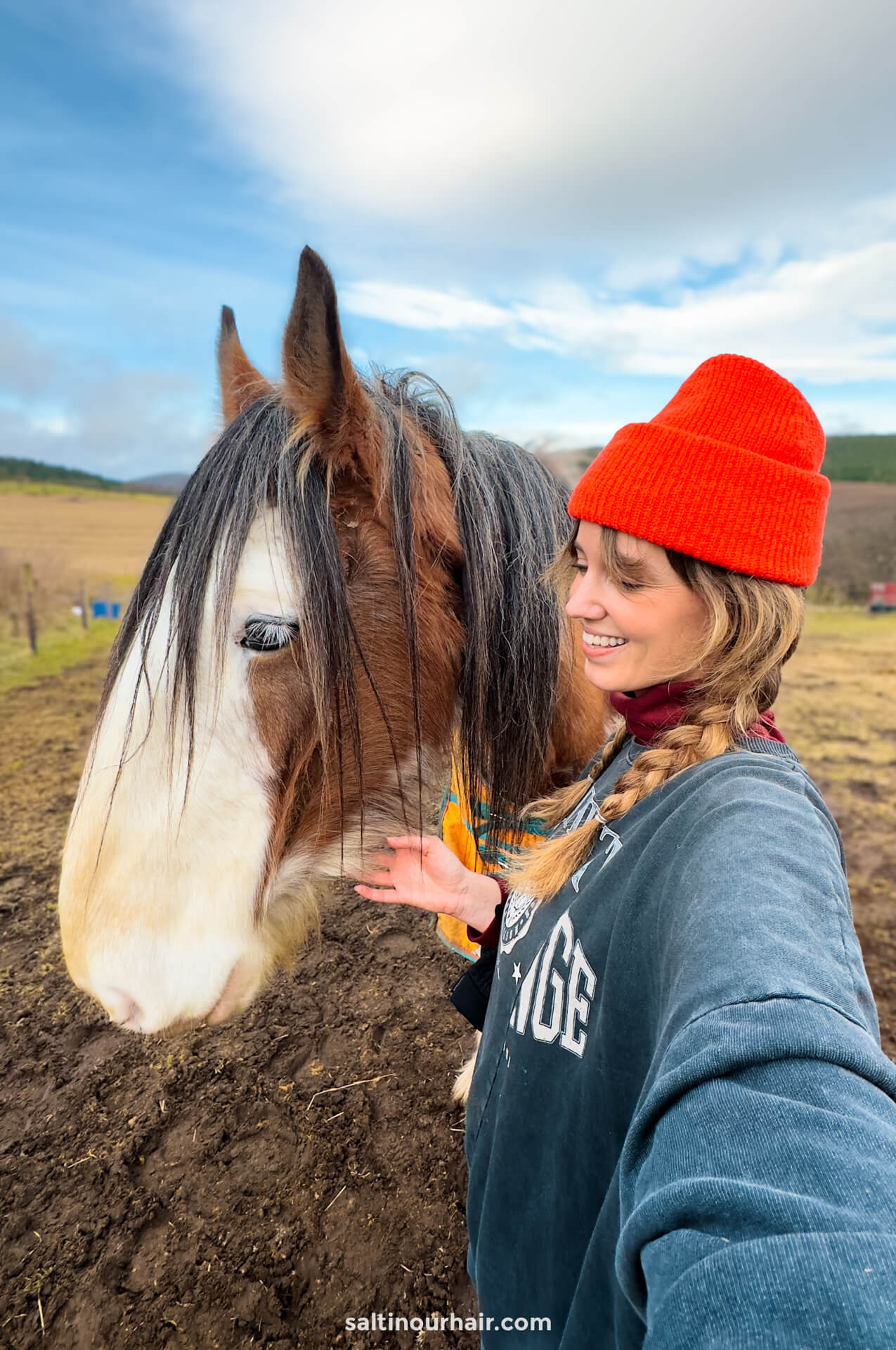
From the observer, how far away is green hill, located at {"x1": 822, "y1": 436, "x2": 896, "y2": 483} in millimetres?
22594

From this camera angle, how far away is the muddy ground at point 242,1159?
1.76 meters

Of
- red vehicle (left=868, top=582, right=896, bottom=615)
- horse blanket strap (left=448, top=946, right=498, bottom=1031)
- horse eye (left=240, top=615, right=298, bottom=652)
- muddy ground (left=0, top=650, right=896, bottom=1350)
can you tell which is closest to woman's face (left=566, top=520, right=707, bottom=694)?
horse eye (left=240, top=615, right=298, bottom=652)

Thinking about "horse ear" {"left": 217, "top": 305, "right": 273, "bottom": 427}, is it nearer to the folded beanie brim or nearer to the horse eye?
the horse eye

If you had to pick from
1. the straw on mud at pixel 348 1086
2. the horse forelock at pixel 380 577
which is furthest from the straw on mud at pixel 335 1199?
the horse forelock at pixel 380 577

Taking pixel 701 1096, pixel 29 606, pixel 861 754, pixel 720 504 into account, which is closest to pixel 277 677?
pixel 720 504

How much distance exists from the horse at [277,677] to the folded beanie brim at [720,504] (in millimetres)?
521

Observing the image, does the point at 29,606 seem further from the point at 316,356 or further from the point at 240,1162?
the point at 316,356

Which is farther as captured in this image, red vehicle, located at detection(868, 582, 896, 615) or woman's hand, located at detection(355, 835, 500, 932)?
red vehicle, located at detection(868, 582, 896, 615)

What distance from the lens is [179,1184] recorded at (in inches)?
82.2

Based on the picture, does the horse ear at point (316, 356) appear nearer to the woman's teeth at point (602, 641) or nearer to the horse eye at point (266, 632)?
the horse eye at point (266, 632)

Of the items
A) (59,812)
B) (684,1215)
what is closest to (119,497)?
(59,812)

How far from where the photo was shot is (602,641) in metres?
0.99

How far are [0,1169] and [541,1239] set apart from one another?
2.34 meters

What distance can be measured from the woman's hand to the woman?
23 cm
